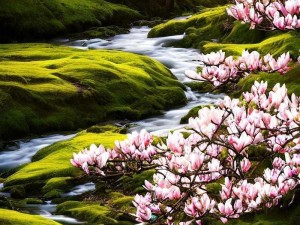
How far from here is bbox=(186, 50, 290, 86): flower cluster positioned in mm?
5535

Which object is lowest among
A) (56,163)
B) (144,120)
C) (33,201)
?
(144,120)

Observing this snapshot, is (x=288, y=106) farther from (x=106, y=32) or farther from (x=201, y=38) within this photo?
(x=106, y=32)

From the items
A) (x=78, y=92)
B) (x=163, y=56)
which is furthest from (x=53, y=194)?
(x=163, y=56)

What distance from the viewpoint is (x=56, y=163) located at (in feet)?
44.6

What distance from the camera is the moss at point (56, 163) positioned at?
12.7 m

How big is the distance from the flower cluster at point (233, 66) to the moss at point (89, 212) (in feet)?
13.2

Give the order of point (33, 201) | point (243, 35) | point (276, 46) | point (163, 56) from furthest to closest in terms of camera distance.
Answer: point (163, 56)
point (243, 35)
point (276, 46)
point (33, 201)

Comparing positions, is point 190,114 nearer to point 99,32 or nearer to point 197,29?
point 197,29

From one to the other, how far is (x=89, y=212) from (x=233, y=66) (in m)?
5.15

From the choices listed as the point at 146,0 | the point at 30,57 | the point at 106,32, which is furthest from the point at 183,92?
the point at 146,0

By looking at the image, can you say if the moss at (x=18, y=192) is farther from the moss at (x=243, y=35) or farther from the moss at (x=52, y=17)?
the moss at (x=52, y=17)

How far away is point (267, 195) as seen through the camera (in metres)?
Result: 4.10

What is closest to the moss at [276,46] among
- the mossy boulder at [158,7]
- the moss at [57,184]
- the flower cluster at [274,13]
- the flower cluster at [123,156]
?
the flower cluster at [274,13]

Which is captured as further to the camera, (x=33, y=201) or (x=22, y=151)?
(x=22, y=151)
